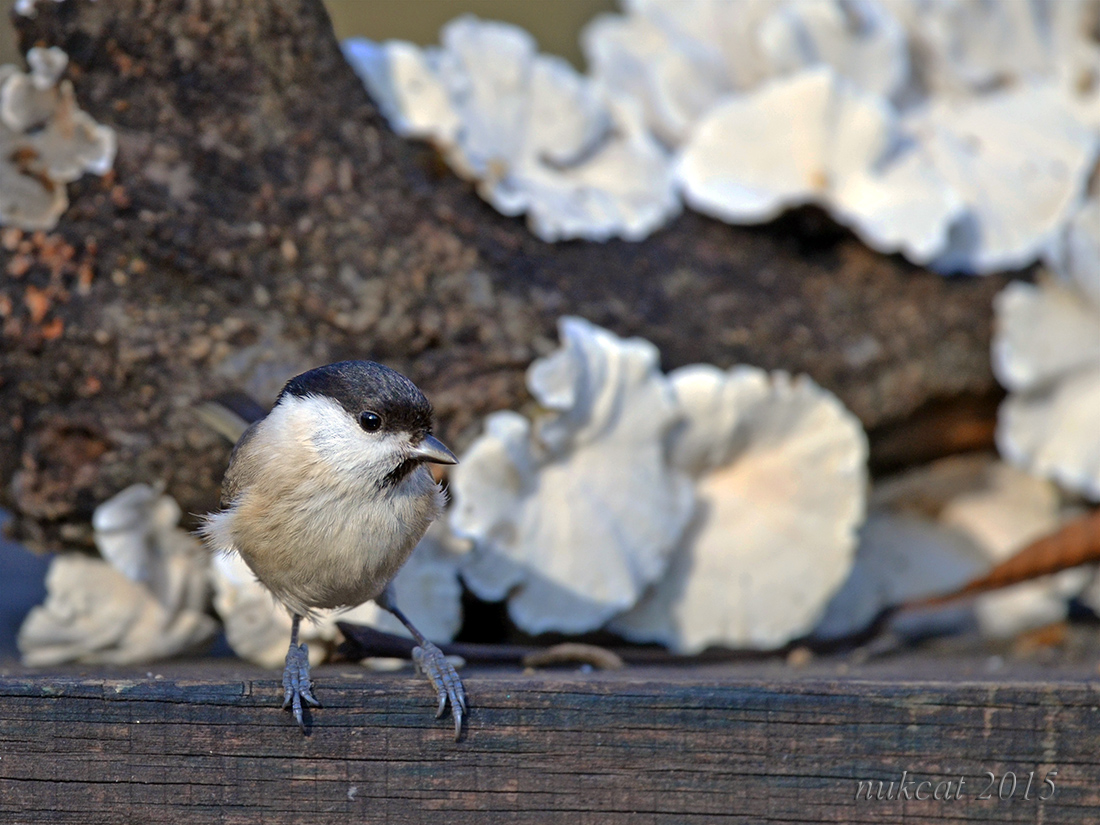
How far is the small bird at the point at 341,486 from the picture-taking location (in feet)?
4.51

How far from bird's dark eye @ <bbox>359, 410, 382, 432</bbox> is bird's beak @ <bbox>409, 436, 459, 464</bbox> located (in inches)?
2.2

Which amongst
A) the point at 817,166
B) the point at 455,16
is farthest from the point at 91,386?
the point at 455,16

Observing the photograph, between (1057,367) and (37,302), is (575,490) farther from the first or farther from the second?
(1057,367)

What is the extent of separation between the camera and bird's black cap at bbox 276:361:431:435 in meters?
1.37

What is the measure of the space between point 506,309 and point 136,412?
667 millimetres

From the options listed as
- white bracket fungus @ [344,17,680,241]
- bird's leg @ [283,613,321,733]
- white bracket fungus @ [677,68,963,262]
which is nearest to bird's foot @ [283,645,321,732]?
bird's leg @ [283,613,321,733]

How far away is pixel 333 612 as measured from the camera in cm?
172

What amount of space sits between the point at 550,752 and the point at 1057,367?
62.7 inches

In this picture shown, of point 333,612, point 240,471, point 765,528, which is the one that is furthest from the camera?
point 765,528

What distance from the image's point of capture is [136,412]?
1802 millimetres

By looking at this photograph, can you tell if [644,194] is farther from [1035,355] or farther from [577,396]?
[1035,355]

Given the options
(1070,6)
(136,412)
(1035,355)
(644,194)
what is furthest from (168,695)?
(1070,6)

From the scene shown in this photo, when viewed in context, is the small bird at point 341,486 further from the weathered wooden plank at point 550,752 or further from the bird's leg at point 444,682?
the weathered wooden plank at point 550,752

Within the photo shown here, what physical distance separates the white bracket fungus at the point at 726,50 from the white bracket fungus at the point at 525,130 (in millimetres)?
124
